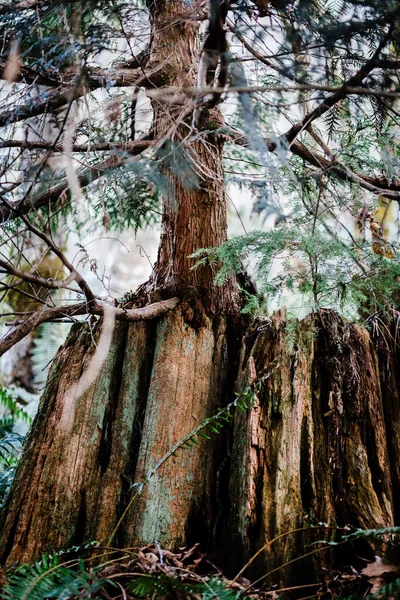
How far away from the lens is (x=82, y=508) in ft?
8.72

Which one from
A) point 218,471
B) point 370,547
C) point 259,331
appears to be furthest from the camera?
point 259,331

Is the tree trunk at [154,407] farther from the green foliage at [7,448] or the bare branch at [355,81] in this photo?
the green foliage at [7,448]

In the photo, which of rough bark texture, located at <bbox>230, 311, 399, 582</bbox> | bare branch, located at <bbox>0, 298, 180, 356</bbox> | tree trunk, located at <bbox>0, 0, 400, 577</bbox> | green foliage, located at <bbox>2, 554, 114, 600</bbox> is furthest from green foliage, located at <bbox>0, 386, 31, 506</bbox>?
rough bark texture, located at <bbox>230, 311, 399, 582</bbox>

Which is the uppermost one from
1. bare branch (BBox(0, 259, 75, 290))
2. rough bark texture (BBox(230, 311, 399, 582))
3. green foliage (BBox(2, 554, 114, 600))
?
bare branch (BBox(0, 259, 75, 290))

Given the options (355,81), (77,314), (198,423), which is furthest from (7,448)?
(355,81)

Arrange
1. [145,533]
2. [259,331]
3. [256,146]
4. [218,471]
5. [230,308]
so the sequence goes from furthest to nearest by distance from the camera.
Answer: [230,308]
[259,331]
[218,471]
[145,533]
[256,146]

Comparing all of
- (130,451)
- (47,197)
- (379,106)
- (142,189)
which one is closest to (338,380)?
(130,451)

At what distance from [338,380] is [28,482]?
5.85ft

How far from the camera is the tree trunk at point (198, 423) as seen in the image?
249 centimetres

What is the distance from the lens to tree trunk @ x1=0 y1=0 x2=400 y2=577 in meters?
2.49

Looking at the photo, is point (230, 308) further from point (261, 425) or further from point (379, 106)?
point (379, 106)

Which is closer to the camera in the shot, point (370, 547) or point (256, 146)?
point (256, 146)

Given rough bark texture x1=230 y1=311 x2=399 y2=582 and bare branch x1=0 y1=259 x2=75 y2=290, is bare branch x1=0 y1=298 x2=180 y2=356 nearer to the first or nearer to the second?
bare branch x1=0 y1=259 x2=75 y2=290

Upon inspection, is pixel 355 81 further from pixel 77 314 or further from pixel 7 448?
pixel 7 448
